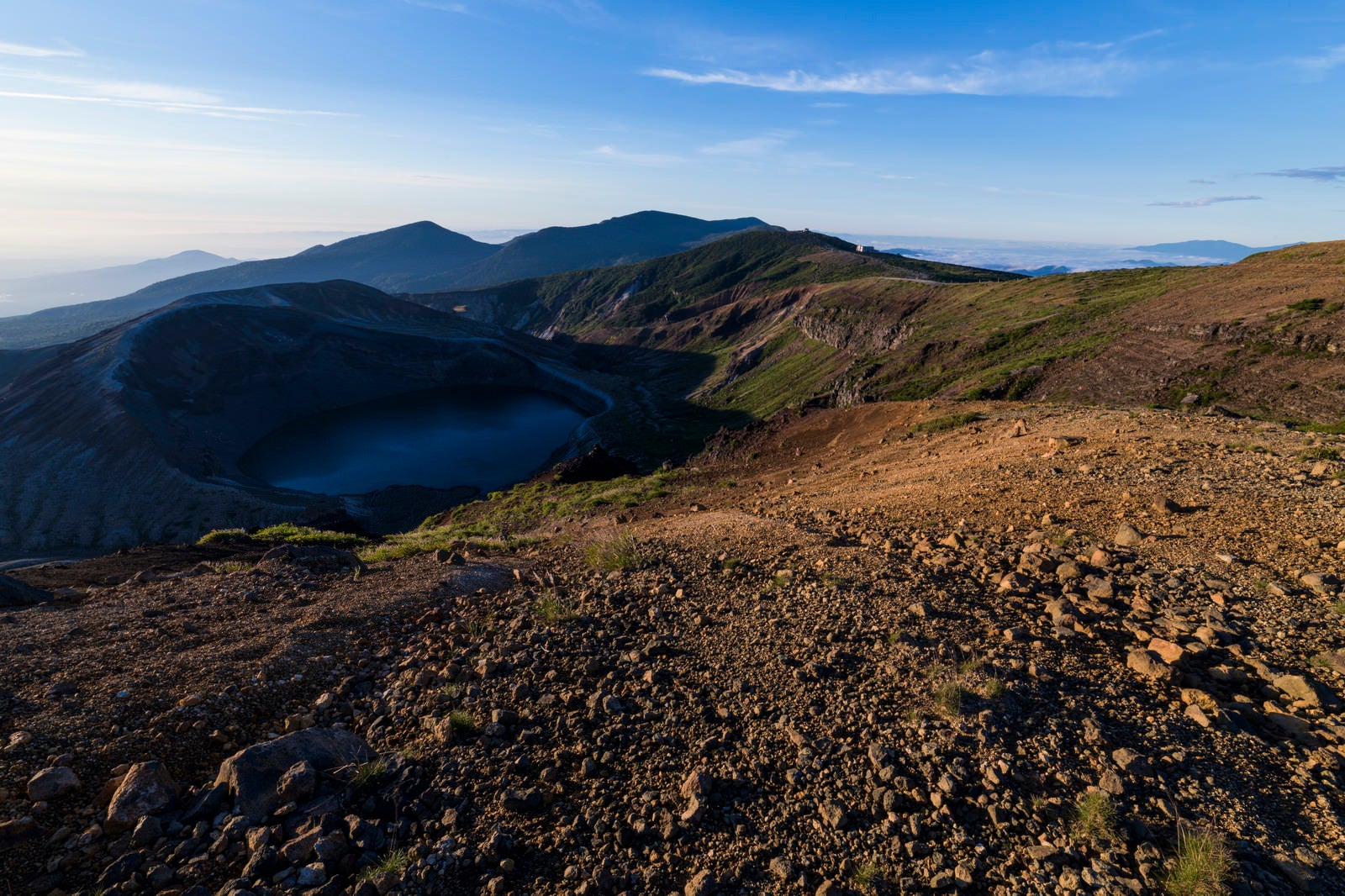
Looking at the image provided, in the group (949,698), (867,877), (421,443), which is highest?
(949,698)

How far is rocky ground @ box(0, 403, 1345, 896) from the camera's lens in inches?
185

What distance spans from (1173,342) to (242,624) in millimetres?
48721

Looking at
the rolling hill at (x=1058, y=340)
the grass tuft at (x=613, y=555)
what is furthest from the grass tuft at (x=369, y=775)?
the rolling hill at (x=1058, y=340)

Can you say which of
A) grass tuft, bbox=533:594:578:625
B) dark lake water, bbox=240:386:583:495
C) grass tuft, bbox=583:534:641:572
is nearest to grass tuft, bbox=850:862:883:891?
grass tuft, bbox=533:594:578:625

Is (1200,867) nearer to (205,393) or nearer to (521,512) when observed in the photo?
(521,512)

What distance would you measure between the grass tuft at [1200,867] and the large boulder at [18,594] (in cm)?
1740

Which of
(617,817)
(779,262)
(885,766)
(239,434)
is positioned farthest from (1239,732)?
(779,262)

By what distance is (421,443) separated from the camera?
288 feet

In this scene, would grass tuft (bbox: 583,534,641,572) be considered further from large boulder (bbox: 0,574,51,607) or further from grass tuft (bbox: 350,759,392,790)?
large boulder (bbox: 0,574,51,607)

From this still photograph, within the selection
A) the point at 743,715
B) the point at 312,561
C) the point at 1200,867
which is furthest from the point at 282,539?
the point at 1200,867

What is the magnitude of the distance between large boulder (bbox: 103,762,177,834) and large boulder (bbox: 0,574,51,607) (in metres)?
8.81

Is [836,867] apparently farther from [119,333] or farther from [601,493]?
[119,333]

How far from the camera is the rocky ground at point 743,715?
15.4ft

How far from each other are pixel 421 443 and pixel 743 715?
3579 inches
